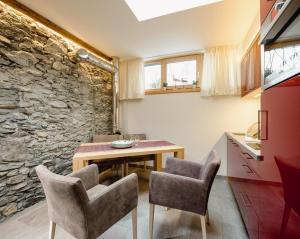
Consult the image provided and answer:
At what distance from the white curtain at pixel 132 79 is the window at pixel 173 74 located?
20 centimetres

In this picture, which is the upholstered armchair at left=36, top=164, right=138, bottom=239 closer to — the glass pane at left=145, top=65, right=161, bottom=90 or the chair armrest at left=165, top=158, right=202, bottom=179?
the chair armrest at left=165, top=158, right=202, bottom=179

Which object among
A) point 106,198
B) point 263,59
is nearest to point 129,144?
point 106,198

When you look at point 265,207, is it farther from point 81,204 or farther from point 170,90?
point 170,90

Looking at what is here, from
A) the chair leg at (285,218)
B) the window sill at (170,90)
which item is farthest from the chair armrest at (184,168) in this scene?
the window sill at (170,90)

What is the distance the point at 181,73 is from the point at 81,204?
3037 mm

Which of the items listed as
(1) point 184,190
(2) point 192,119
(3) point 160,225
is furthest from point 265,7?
(2) point 192,119

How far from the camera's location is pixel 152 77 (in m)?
3.74

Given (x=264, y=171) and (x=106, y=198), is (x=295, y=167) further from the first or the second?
(x=106, y=198)

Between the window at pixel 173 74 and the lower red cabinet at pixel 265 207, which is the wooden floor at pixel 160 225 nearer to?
the lower red cabinet at pixel 265 207

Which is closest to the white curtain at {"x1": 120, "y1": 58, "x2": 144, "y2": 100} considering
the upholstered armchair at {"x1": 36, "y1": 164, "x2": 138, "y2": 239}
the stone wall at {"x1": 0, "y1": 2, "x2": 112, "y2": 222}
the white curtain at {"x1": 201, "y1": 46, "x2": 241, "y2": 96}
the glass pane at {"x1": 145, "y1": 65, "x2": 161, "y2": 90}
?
the glass pane at {"x1": 145, "y1": 65, "x2": 161, "y2": 90}

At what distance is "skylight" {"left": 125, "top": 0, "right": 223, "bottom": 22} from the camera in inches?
78.4

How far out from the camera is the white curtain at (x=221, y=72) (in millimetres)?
2904

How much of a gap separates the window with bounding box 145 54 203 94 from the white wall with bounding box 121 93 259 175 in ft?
0.51

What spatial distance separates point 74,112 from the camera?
2820 mm
